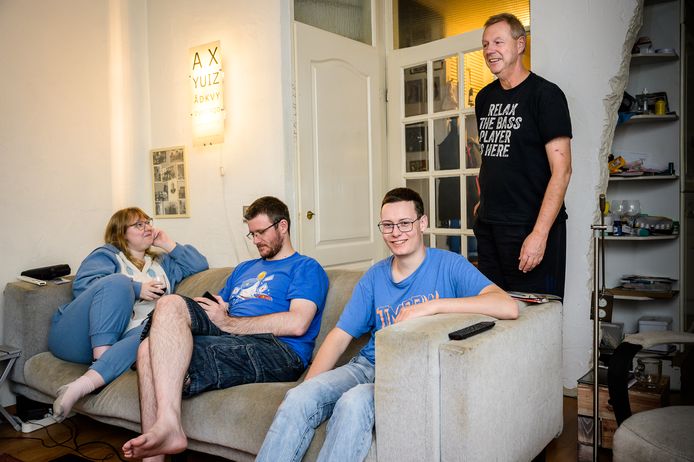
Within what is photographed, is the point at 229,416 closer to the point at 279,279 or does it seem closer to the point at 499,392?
the point at 279,279

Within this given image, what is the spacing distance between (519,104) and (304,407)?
4.72 ft

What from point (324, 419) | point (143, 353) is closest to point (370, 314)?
point (324, 419)

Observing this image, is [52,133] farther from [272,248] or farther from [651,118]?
[651,118]

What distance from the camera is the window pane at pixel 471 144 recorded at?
356 centimetres

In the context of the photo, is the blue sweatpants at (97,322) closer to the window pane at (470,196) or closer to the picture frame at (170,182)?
the picture frame at (170,182)

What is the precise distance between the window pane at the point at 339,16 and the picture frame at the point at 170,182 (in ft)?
3.80

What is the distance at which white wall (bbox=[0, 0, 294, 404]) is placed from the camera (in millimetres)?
3209

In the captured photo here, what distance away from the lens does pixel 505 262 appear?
93.6 inches

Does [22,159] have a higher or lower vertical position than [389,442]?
higher

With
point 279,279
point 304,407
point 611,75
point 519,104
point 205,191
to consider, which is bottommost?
point 304,407

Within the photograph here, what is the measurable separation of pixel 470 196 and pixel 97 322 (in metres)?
2.19

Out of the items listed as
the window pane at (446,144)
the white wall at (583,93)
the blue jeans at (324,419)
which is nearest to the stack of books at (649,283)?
the white wall at (583,93)

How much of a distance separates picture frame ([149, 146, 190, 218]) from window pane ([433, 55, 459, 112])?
65.9 inches

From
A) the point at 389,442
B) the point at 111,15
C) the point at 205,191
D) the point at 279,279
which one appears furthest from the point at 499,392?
the point at 111,15
